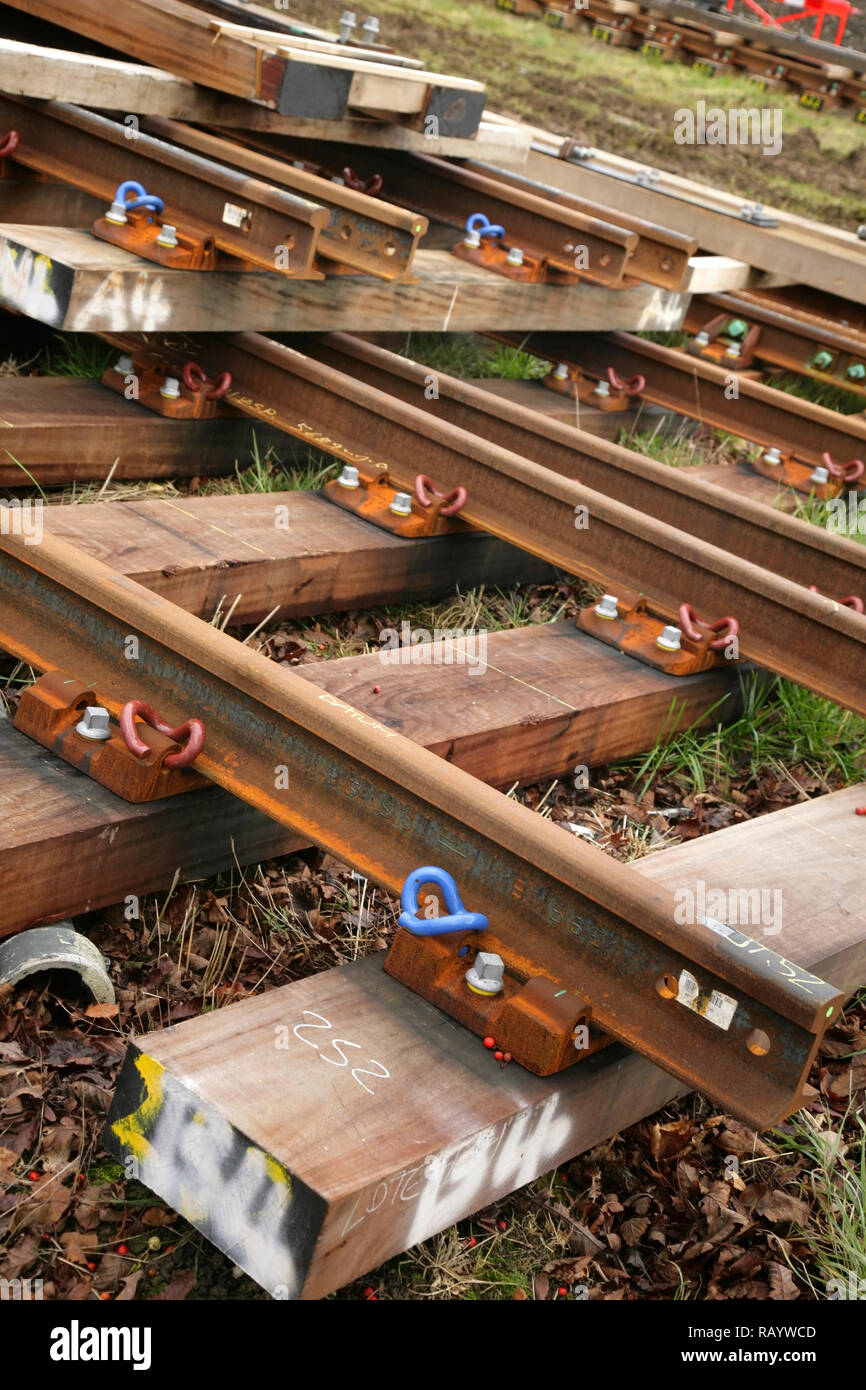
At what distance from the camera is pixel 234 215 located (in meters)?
5.01

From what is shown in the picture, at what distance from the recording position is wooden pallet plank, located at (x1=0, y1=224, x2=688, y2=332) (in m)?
4.52

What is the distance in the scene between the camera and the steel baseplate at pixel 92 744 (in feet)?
9.81

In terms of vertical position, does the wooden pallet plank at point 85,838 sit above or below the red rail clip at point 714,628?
below

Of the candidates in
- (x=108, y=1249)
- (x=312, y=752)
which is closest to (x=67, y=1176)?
(x=108, y=1249)

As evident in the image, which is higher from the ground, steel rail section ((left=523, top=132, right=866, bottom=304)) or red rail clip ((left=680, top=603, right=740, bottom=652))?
steel rail section ((left=523, top=132, right=866, bottom=304))

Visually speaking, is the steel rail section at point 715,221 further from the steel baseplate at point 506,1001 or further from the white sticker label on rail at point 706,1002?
the white sticker label on rail at point 706,1002

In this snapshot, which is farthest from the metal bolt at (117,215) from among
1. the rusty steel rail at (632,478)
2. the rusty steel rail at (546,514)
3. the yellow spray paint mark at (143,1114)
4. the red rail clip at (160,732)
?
the yellow spray paint mark at (143,1114)

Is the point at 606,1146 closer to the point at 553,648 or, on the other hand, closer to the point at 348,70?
the point at 553,648

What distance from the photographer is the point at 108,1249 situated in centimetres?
244

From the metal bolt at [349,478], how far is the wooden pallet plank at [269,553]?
98mm

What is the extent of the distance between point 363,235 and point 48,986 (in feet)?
10.8

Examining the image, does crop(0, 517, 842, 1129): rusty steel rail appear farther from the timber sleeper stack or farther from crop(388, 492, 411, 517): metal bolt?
crop(388, 492, 411, 517): metal bolt

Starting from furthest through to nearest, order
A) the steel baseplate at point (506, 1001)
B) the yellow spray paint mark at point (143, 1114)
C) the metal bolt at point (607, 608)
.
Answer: the metal bolt at point (607, 608) < the steel baseplate at point (506, 1001) < the yellow spray paint mark at point (143, 1114)

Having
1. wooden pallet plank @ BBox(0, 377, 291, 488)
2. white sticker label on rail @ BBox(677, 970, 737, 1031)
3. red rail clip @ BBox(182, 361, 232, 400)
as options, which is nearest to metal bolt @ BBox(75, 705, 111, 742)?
white sticker label on rail @ BBox(677, 970, 737, 1031)
